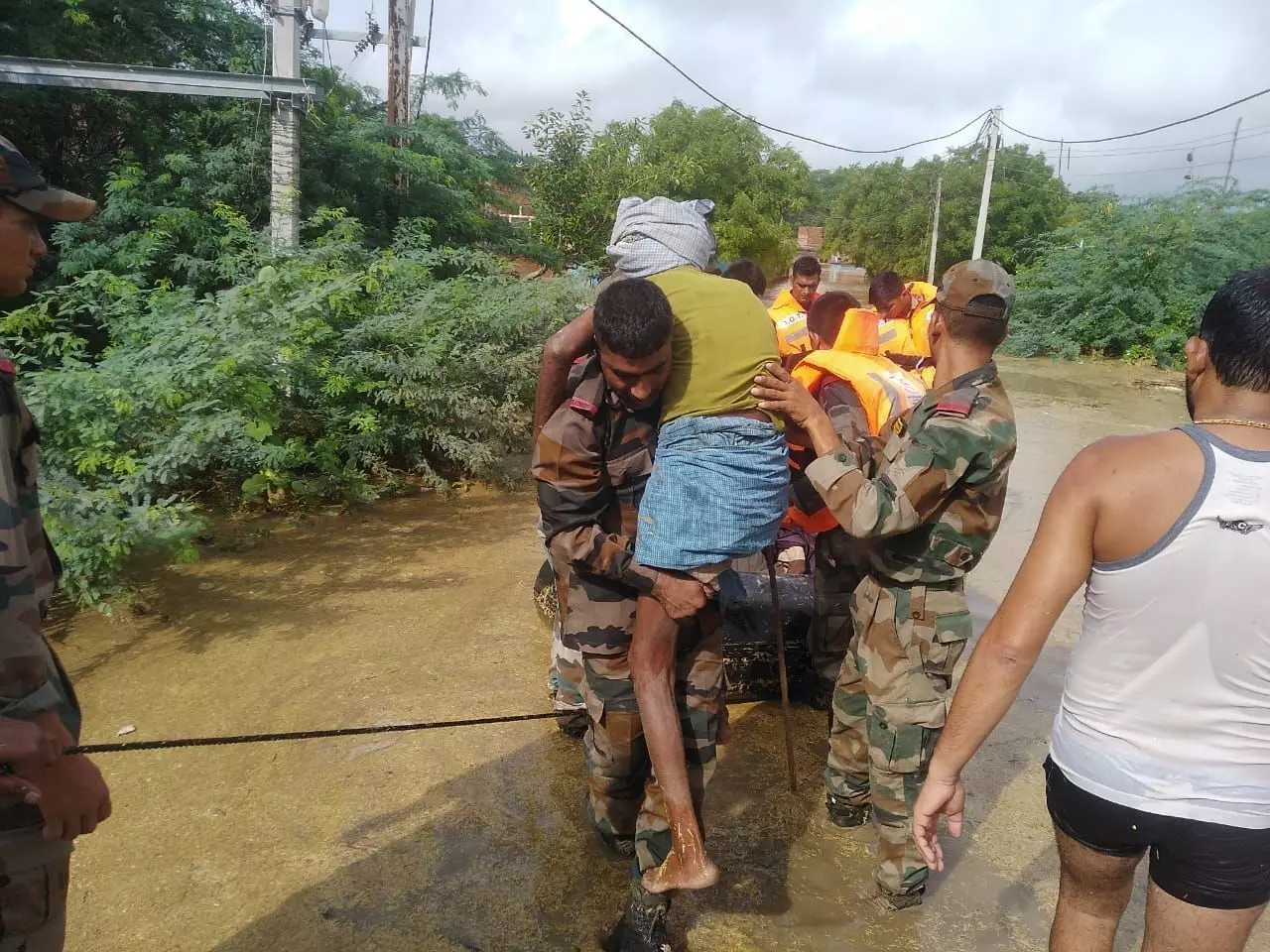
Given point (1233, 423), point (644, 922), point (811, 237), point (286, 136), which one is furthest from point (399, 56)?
point (811, 237)

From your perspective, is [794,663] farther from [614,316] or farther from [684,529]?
[614,316]

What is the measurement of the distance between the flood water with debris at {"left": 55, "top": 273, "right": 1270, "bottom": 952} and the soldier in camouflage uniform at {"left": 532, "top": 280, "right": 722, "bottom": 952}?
1.44ft

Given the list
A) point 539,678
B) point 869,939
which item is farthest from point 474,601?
Answer: point 869,939

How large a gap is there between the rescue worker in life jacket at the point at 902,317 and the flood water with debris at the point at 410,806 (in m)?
1.85

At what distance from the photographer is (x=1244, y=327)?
157 centimetres

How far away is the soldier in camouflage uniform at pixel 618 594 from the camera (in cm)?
225

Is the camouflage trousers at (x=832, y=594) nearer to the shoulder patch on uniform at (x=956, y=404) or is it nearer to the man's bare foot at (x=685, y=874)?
the shoulder patch on uniform at (x=956, y=404)

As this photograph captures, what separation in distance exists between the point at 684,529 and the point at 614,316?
22.8 inches

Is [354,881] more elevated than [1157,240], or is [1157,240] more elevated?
[1157,240]

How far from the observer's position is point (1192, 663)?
5.23 ft

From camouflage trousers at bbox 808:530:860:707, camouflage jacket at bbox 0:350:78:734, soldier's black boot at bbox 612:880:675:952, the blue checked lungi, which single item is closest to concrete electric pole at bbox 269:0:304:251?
camouflage trousers at bbox 808:530:860:707

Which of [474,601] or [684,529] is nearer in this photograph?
[684,529]

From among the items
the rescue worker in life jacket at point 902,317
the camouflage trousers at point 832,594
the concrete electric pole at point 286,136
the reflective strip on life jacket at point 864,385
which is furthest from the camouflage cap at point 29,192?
the concrete electric pole at point 286,136

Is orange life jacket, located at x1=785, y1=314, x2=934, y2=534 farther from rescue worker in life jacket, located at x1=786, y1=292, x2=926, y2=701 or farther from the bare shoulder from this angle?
the bare shoulder
